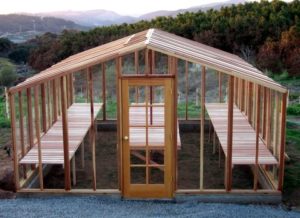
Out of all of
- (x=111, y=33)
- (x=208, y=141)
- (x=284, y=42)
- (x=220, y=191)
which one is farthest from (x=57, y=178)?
(x=111, y=33)

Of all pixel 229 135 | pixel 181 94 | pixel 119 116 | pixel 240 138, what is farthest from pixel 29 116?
pixel 181 94

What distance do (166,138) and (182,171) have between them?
208cm

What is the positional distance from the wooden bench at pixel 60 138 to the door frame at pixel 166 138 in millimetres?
946

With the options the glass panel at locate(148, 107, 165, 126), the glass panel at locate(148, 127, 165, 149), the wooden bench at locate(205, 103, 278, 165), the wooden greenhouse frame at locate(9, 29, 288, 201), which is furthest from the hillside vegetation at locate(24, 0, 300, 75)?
the glass panel at locate(148, 127, 165, 149)

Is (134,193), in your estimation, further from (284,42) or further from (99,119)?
(284,42)

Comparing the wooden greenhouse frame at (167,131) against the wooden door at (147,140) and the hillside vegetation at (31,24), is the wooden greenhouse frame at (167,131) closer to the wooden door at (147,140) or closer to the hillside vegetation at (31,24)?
the wooden door at (147,140)

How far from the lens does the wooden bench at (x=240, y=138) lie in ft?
25.0

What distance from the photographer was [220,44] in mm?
22484

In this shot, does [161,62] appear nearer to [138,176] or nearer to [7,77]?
[7,77]

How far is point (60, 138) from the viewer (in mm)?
9008

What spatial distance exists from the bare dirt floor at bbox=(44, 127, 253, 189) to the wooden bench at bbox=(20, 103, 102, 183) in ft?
2.01

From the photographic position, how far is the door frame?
7320mm

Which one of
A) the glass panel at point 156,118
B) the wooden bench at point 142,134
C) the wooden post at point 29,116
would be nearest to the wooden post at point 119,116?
the wooden bench at point 142,134

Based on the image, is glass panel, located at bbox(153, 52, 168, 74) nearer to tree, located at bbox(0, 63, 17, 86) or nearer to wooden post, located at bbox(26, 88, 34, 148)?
tree, located at bbox(0, 63, 17, 86)
